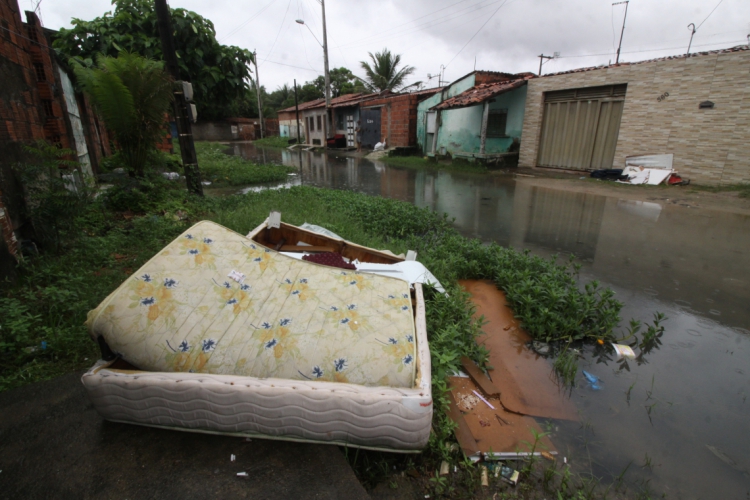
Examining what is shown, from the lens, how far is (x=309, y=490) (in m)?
1.65

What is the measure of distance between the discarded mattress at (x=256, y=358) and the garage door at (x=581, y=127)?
1159 cm

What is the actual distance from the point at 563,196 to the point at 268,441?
8.84 metres

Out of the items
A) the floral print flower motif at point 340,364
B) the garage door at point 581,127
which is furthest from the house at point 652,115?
the floral print flower motif at point 340,364

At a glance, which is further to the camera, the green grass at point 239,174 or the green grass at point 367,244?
the green grass at point 239,174

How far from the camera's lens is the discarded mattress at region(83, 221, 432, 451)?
5.68ft

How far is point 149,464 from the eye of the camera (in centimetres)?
175

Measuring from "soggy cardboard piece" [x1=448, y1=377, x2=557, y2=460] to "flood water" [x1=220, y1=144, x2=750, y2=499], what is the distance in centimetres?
16

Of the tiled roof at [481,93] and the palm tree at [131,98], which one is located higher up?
the tiled roof at [481,93]

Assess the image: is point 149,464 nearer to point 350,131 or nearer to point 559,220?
point 559,220

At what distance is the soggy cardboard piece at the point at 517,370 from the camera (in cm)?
252

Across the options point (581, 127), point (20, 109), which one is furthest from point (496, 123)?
point (20, 109)

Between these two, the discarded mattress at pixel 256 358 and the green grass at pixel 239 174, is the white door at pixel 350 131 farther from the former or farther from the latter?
the discarded mattress at pixel 256 358

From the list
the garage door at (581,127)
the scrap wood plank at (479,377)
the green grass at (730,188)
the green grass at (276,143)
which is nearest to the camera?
the scrap wood plank at (479,377)

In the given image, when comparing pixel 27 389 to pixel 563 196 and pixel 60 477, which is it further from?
pixel 563 196
